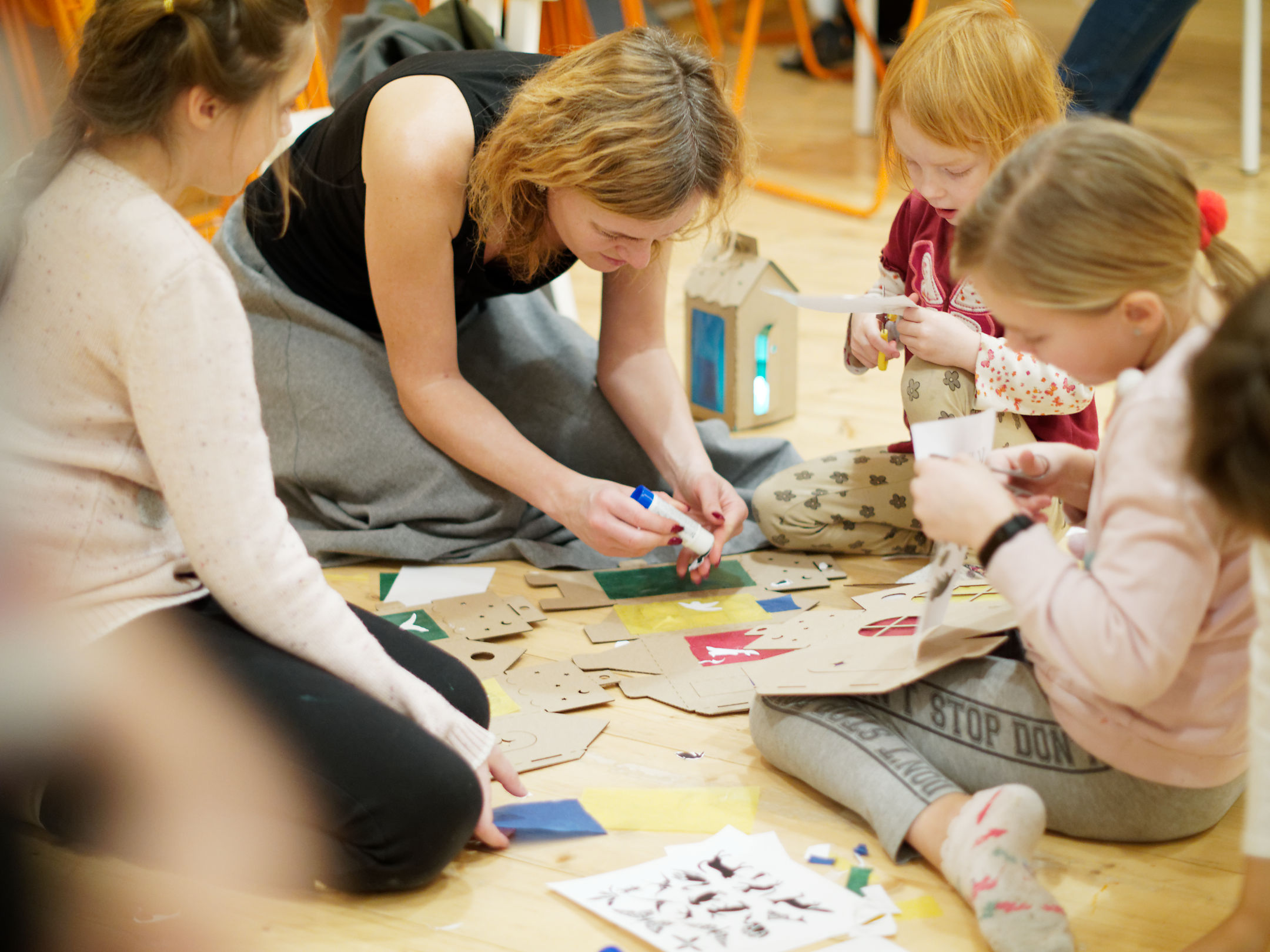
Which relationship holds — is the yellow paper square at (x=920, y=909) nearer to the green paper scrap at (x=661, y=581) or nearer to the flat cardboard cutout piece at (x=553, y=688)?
the flat cardboard cutout piece at (x=553, y=688)

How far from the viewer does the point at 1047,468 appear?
42.9 inches

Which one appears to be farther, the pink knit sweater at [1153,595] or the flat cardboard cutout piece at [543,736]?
the flat cardboard cutout piece at [543,736]

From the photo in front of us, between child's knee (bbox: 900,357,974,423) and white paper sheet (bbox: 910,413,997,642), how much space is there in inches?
16.4

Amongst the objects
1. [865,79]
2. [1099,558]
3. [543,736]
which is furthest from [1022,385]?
[865,79]

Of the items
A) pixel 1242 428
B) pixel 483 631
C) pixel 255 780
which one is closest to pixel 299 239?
pixel 483 631

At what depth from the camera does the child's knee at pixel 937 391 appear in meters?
1.47

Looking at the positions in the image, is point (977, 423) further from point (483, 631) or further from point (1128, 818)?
point (483, 631)

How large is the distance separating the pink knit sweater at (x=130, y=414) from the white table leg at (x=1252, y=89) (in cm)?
277

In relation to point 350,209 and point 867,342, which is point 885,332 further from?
point 350,209

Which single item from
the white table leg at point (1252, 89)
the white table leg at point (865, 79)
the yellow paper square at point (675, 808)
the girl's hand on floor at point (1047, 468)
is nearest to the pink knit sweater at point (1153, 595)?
the girl's hand on floor at point (1047, 468)

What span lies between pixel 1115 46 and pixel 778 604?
1.76 metres

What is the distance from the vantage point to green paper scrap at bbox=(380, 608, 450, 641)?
1.48 meters

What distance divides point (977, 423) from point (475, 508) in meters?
0.80

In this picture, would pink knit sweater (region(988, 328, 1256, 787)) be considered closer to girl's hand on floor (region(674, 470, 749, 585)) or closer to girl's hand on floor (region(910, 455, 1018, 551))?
girl's hand on floor (region(910, 455, 1018, 551))
